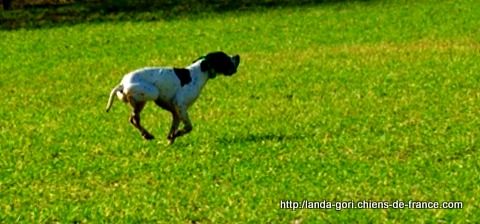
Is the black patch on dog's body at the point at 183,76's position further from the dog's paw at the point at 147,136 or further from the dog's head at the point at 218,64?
the dog's paw at the point at 147,136

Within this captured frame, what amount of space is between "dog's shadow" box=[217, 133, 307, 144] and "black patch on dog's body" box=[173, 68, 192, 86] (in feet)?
3.04

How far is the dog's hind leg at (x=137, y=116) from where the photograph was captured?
1386 cm

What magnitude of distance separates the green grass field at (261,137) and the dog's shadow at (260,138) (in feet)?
0.09

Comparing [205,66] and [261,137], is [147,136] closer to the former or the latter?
[205,66]

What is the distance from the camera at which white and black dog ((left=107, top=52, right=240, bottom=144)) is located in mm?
13703

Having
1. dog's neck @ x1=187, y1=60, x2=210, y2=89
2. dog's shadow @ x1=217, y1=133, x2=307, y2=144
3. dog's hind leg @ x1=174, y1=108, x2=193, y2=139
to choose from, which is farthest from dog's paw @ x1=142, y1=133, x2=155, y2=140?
dog's neck @ x1=187, y1=60, x2=210, y2=89

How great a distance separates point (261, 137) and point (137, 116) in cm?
158

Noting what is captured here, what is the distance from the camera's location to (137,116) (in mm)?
14266

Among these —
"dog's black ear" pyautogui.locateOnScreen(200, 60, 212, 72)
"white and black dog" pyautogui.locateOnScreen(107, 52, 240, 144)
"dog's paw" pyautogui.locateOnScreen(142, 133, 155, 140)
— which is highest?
"dog's black ear" pyautogui.locateOnScreen(200, 60, 212, 72)

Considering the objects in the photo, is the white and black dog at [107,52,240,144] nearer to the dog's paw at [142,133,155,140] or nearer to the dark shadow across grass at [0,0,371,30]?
the dog's paw at [142,133,155,140]

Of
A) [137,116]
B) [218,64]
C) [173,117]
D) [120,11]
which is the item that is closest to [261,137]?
[218,64]

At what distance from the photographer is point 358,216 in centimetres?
1001

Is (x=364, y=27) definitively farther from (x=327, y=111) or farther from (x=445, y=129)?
(x=445, y=129)

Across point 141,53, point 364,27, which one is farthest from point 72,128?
point 364,27
